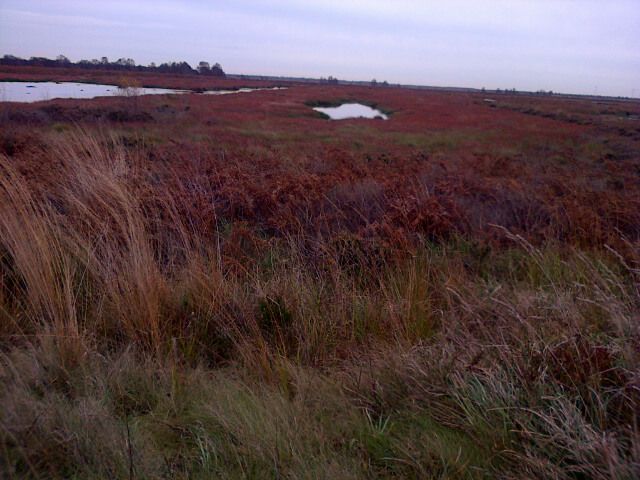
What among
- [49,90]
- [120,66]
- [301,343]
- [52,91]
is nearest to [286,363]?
[301,343]

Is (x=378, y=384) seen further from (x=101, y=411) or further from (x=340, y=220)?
(x=340, y=220)

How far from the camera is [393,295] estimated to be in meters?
3.56

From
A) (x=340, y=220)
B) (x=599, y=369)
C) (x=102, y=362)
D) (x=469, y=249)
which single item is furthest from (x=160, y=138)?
(x=599, y=369)

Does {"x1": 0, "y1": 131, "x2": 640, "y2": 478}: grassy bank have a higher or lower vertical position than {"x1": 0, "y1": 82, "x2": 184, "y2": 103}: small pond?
lower

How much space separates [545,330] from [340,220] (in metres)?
3.21

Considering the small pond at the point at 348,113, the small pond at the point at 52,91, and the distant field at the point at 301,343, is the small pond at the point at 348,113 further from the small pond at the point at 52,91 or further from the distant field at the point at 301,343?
the distant field at the point at 301,343

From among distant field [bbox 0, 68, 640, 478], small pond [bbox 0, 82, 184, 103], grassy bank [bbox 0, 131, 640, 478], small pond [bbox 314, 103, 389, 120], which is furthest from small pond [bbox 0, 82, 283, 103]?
small pond [bbox 314, 103, 389, 120]

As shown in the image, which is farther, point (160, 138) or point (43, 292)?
point (160, 138)

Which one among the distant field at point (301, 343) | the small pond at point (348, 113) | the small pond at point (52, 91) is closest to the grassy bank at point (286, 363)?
the distant field at point (301, 343)

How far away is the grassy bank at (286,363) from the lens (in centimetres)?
192

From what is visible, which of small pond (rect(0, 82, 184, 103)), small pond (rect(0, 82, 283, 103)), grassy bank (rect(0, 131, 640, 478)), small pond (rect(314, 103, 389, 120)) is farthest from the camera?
small pond (rect(314, 103, 389, 120))

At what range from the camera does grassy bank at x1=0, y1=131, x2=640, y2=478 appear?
1.92 metres

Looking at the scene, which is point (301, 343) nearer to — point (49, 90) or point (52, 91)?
point (49, 90)

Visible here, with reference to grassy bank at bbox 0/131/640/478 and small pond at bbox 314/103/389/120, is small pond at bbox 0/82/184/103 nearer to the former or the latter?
grassy bank at bbox 0/131/640/478
